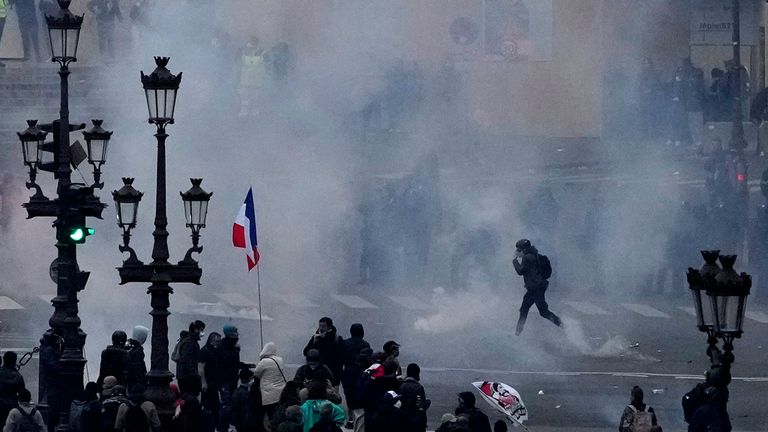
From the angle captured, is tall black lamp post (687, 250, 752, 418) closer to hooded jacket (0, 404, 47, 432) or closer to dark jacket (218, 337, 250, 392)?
hooded jacket (0, 404, 47, 432)

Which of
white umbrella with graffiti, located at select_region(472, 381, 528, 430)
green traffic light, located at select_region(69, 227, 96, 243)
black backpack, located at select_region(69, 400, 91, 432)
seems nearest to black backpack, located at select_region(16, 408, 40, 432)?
black backpack, located at select_region(69, 400, 91, 432)

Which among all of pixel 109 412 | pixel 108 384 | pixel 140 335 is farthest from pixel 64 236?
pixel 109 412

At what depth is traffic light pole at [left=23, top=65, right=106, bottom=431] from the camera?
1684 centimetres

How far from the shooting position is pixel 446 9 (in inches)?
1312

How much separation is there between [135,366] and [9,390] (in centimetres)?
131

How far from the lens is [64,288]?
1758 centimetres

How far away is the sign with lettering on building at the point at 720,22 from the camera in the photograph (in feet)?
114

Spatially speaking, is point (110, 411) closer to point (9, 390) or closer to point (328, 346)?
point (9, 390)

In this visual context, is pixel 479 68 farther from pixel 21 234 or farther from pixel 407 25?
pixel 21 234

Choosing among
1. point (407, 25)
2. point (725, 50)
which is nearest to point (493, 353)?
point (407, 25)

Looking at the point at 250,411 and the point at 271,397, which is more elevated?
the point at 271,397

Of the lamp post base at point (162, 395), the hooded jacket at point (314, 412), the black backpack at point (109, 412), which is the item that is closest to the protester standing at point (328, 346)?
the lamp post base at point (162, 395)

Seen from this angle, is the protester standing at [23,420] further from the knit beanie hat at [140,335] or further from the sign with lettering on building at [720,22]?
the sign with lettering on building at [720,22]

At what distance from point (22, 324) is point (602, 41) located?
12.1 m
